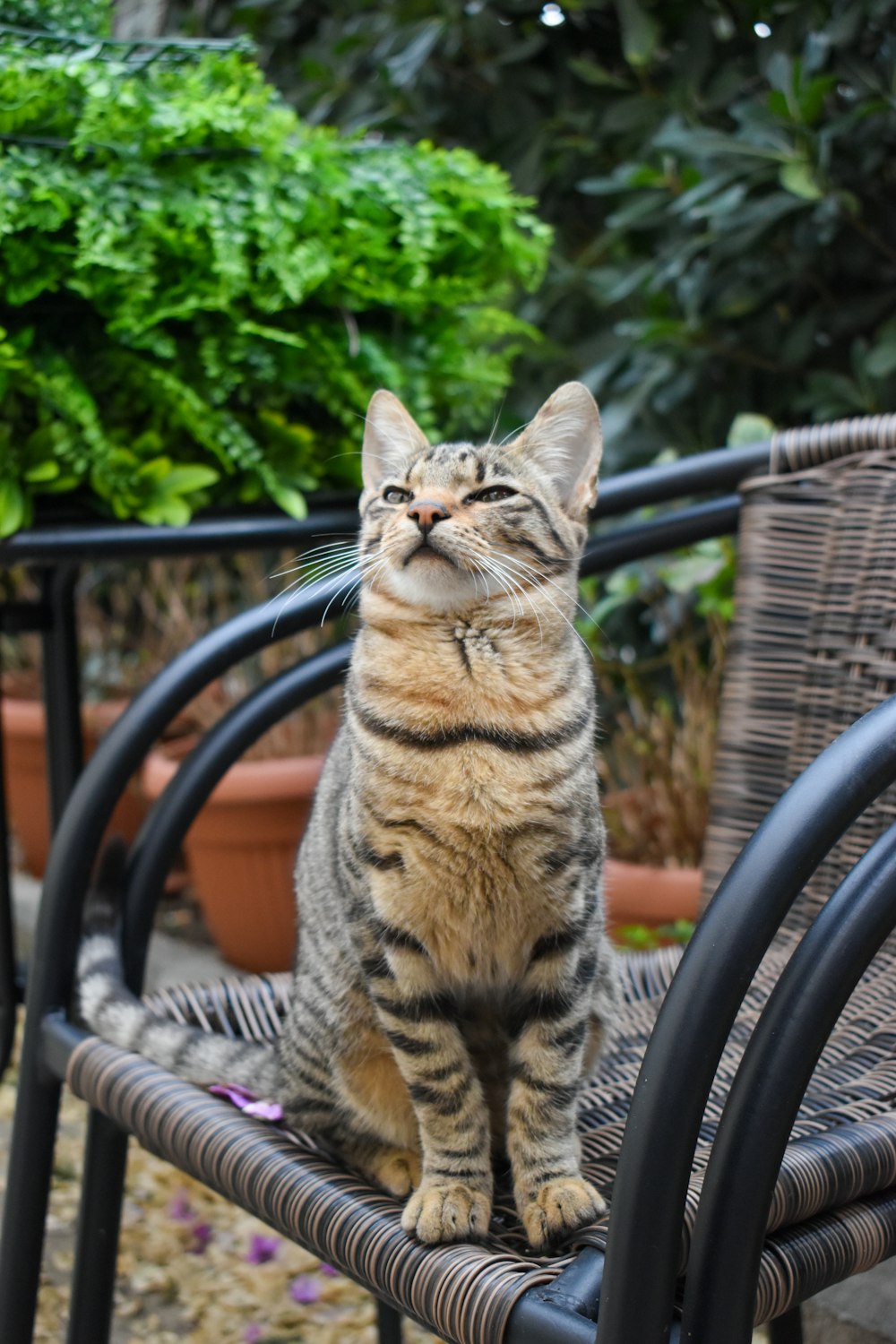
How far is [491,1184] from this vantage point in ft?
3.27

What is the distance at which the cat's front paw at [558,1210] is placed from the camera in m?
0.91

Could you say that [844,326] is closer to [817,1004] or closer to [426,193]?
[426,193]

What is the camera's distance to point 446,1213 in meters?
0.90

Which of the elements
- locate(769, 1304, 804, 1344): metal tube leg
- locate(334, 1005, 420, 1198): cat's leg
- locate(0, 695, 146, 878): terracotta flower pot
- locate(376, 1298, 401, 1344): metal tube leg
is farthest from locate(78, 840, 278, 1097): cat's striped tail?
locate(0, 695, 146, 878): terracotta flower pot

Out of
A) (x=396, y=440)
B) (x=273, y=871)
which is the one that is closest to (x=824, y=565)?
(x=396, y=440)

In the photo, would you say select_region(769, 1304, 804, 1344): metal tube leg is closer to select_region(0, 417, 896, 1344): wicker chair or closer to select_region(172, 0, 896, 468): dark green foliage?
select_region(0, 417, 896, 1344): wicker chair

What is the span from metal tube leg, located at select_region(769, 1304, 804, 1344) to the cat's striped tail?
61cm

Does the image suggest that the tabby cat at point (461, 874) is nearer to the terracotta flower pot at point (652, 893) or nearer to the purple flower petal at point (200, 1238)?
the purple flower petal at point (200, 1238)

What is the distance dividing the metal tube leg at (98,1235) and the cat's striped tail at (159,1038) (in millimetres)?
77

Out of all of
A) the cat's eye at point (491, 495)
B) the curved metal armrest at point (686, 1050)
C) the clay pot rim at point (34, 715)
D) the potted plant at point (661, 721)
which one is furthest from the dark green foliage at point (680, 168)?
the curved metal armrest at point (686, 1050)

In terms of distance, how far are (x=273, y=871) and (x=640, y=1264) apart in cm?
210

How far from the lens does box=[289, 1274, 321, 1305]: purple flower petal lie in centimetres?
183

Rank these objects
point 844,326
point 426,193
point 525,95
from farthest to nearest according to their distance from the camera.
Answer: point 525,95 → point 844,326 → point 426,193

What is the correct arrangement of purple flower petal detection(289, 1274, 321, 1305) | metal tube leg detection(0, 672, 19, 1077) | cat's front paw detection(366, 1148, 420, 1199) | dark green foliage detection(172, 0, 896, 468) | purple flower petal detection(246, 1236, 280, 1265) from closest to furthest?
cat's front paw detection(366, 1148, 420, 1199)
metal tube leg detection(0, 672, 19, 1077)
purple flower petal detection(289, 1274, 321, 1305)
purple flower petal detection(246, 1236, 280, 1265)
dark green foliage detection(172, 0, 896, 468)
